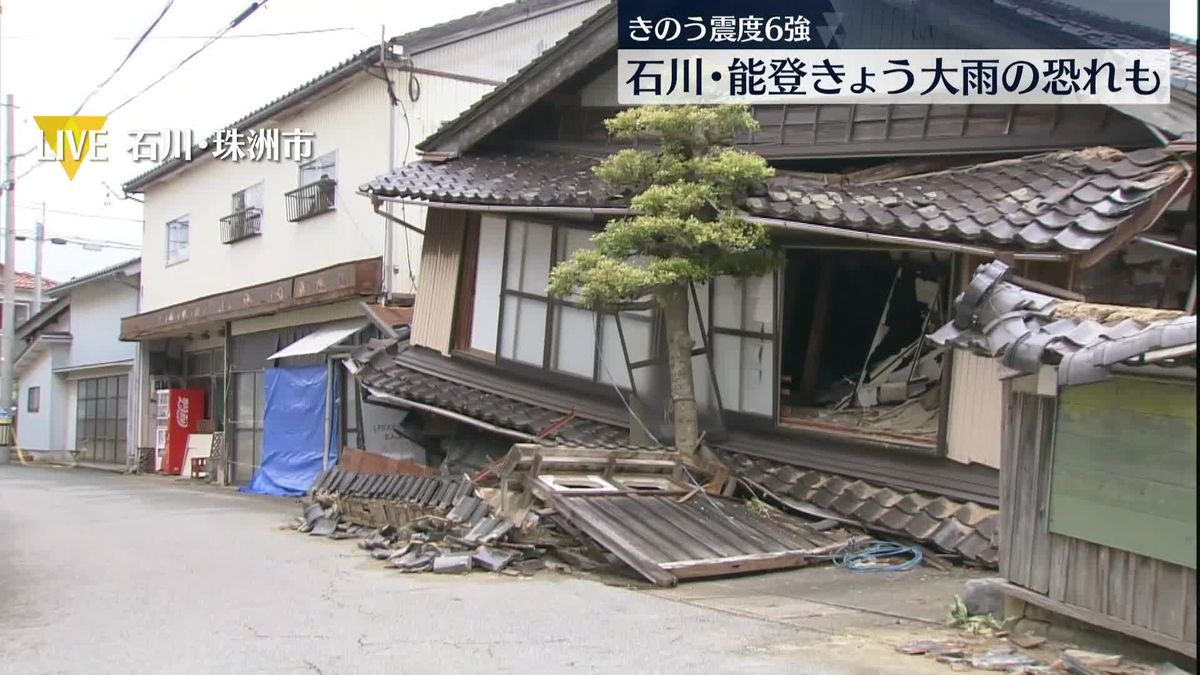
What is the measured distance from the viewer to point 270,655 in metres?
6.77

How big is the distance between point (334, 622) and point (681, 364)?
4.62 meters

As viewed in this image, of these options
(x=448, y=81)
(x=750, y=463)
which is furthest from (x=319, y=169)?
(x=750, y=463)

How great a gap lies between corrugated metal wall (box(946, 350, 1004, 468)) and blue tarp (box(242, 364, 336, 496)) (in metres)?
11.1

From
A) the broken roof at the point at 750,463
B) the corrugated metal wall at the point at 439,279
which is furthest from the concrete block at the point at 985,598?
the corrugated metal wall at the point at 439,279

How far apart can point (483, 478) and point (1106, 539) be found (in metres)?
6.90

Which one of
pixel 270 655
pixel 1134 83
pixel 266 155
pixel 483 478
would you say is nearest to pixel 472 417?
pixel 483 478

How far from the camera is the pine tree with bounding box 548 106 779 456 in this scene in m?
10.1

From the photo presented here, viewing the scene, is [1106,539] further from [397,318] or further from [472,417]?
[397,318]

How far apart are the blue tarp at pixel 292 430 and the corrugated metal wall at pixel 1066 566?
13.0 meters

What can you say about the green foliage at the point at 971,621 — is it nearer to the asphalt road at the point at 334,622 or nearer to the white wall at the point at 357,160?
the asphalt road at the point at 334,622

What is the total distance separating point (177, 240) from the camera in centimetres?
2550

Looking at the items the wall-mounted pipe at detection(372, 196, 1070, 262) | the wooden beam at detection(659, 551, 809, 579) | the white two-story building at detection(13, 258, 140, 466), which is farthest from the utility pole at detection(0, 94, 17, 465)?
the wooden beam at detection(659, 551, 809, 579)

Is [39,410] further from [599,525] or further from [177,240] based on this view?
[599,525]

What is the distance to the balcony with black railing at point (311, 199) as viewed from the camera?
18.9m
